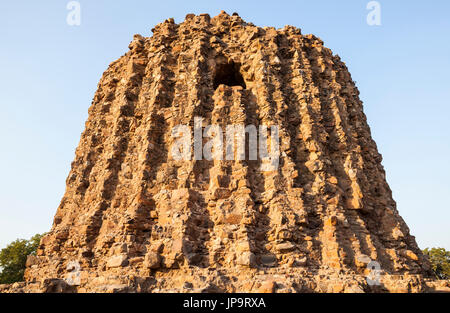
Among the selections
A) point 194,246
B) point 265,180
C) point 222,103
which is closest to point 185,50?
point 222,103

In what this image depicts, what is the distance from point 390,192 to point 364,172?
70.4 inches

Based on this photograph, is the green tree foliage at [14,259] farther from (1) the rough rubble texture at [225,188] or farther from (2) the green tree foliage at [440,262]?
(2) the green tree foliage at [440,262]

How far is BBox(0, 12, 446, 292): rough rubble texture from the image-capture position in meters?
6.97

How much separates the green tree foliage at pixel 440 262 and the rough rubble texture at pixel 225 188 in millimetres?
18895

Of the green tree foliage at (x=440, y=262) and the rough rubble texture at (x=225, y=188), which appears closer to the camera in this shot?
the rough rubble texture at (x=225, y=188)

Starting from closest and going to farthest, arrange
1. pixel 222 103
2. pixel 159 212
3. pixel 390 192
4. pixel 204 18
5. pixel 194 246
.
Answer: pixel 194 246 < pixel 159 212 < pixel 222 103 < pixel 390 192 < pixel 204 18

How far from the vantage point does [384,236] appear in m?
8.92

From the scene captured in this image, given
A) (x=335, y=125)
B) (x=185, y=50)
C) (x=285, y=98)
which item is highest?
(x=185, y=50)

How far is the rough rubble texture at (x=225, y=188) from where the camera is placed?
697 centimetres

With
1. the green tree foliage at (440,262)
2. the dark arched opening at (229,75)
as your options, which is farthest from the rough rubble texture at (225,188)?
the green tree foliage at (440,262)

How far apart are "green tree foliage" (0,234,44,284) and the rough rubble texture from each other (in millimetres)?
15599

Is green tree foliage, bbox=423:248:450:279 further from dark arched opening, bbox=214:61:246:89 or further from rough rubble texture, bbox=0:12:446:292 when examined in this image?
dark arched opening, bbox=214:61:246:89

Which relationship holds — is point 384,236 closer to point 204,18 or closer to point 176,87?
point 176,87

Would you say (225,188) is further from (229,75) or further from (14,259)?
(14,259)
